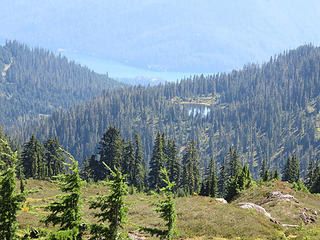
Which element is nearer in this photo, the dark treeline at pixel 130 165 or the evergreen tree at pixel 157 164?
the dark treeline at pixel 130 165

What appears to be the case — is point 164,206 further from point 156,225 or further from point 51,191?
point 51,191

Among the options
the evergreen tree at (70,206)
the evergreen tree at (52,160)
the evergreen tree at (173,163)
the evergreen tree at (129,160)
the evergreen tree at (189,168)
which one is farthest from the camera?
the evergreen tree at (189,168)

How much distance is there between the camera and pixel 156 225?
126ft

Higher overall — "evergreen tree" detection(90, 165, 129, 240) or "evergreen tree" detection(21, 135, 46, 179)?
"evergreen tree" detection(90, 165, 129, 240)

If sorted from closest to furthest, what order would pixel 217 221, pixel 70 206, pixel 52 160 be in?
pixel 70 206
pixel 217 221
pixel 52 160

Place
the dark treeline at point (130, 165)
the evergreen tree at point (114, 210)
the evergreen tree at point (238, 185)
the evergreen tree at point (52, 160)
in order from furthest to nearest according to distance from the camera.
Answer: the evergreen tree at point (52, 160)
the dark treeline at point (130, 165)
the evergreen tree at point (238, 185)
the evergreen tree at point (114, 210)

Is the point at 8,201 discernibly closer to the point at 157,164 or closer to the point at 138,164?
the point at 138,164

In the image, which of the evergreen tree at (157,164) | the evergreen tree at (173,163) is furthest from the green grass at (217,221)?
the evergreen tree at (173,163)

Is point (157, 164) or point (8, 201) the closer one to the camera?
point (8, 201)

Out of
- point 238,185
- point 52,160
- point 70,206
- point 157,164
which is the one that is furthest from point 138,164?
point 70,206

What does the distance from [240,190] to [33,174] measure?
5137cm

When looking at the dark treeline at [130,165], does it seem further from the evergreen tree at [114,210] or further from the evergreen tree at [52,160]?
the evergreen tree at [114,210]

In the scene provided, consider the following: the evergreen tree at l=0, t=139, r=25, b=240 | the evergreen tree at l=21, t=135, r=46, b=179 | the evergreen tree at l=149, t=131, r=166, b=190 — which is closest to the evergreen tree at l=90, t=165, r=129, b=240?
the evergreen tree at l=0, t=139, r=25, b=240

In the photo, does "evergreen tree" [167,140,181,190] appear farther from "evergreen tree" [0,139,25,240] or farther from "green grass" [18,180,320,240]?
"evergreen tree" [0,139,25,240]
